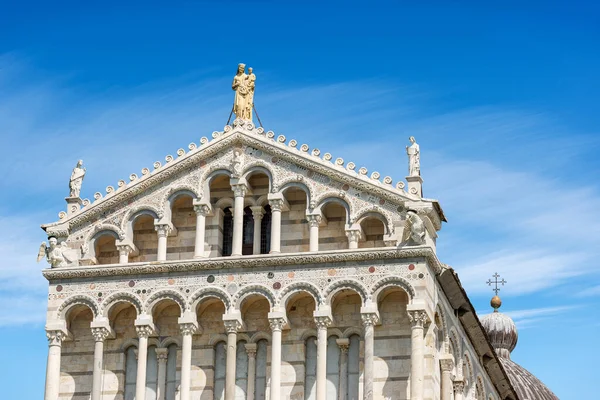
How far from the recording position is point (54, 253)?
1474 inches

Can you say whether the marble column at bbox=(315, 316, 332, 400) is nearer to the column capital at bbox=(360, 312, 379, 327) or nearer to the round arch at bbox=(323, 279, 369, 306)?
the round arch at bbox=(323, 279, 369, 306)

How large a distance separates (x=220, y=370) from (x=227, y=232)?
3.25m

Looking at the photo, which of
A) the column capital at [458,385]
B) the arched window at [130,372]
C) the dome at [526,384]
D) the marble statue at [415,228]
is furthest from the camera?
the dome at [526,384]

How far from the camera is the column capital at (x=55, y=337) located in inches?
1458

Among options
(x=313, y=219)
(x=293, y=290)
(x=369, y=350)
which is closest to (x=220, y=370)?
(x=293, y=290)

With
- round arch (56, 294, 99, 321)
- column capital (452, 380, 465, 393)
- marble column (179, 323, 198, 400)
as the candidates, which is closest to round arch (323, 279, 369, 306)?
marble column (179, 323, 198, 400)

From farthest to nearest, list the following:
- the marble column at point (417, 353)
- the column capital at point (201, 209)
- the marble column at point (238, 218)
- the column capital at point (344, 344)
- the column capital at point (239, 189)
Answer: the column capital at point (201, 209), the column capital at point (239, 189), the marble column at point (238, 218), the column capital at point (344, 344), the marble column at point (417, 353)

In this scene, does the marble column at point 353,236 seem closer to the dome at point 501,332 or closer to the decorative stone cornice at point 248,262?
the decorative stone cornice at point 248,262

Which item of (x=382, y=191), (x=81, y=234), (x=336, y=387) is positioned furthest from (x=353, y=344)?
(x=81, y=234)

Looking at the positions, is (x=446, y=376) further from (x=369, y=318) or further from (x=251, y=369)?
(x=251, y=369)

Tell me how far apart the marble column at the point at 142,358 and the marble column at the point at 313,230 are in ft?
13.1

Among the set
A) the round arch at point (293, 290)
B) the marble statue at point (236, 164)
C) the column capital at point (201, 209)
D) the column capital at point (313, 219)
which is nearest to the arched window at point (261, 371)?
the round arch at point (293, 290)

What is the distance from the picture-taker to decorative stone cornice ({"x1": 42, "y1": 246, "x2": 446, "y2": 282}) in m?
35.7

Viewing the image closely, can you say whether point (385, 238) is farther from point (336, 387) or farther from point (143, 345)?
point (143, 345)
